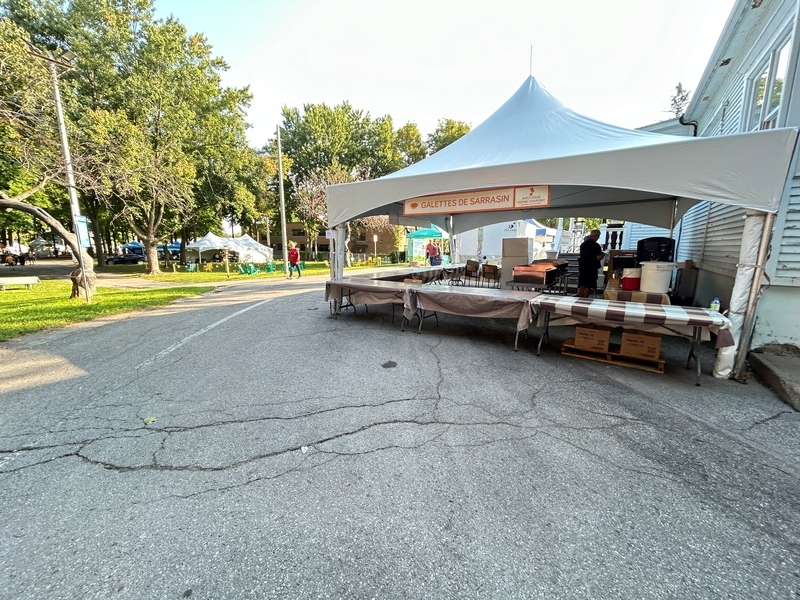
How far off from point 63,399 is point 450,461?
4.32 meters

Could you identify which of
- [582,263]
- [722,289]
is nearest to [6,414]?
[582,263]

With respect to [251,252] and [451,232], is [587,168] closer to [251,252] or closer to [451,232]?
[451,232]

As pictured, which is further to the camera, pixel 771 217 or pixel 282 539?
pixel 771 217

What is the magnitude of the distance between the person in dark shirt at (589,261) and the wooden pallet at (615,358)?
2925 millimetres

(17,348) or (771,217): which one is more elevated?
(771,217)

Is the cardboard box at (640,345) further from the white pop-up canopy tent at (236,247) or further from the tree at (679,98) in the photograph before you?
the tree at (679,98)

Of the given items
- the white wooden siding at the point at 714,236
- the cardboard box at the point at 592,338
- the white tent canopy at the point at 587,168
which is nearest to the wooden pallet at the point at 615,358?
the cardboard box at the point at 592,338

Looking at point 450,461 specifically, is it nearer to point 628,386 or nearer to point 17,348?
point 628,386

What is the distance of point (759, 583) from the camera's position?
1.67 meters

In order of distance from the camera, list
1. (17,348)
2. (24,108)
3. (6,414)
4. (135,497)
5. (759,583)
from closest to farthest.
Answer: (759,583)
(135,497)
(6,414)
(17,348)
(24,108)

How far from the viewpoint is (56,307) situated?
8.93 m

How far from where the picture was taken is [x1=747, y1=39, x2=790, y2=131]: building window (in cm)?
527

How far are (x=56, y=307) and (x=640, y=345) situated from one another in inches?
523

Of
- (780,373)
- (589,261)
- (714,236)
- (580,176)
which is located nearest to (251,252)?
(589,261)
